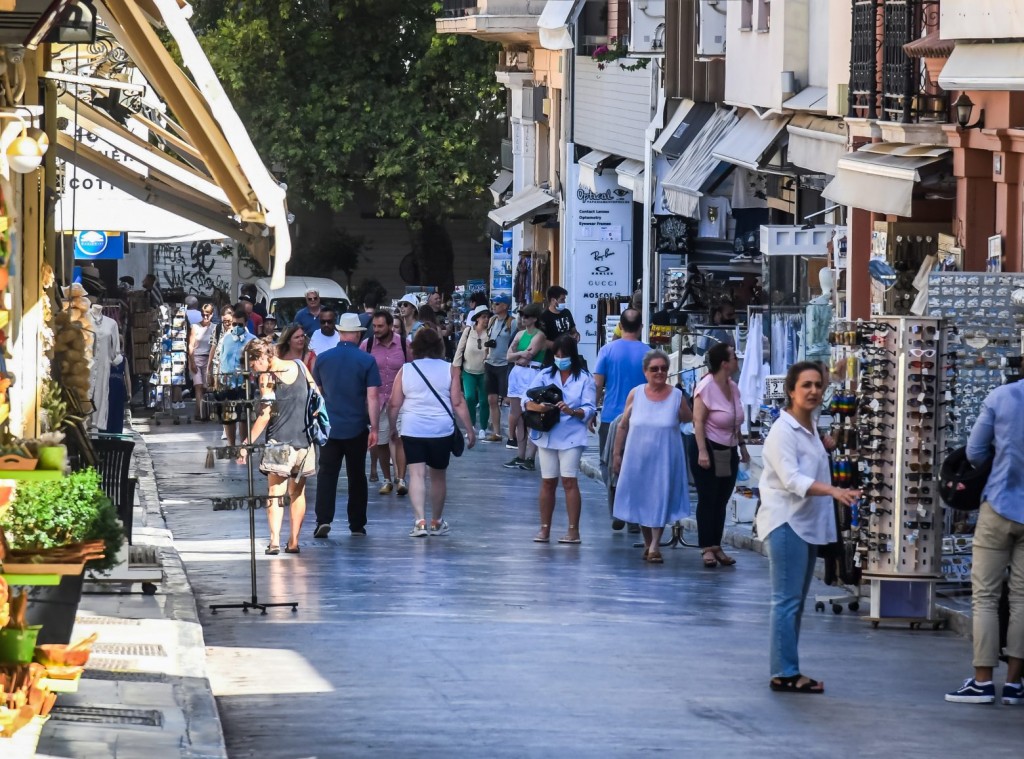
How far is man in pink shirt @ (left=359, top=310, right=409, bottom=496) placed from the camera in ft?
72.4

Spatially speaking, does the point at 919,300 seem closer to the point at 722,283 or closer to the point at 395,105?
the point at 722,283

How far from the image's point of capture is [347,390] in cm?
1877

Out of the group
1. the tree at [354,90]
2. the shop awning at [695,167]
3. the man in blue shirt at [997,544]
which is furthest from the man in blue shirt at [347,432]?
the tree at [354,90]

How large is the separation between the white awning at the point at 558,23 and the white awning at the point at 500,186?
1079cm

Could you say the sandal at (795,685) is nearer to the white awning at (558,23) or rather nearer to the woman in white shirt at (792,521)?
the woman in white shirt at (792,521)

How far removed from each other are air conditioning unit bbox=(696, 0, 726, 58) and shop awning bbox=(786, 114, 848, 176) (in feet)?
13.8

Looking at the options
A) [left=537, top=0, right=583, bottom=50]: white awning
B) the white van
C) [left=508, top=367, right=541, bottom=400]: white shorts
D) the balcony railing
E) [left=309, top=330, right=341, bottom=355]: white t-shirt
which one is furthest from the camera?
the white van

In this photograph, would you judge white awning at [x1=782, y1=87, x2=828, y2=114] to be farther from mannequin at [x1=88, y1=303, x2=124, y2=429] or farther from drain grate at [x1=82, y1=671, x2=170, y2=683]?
drain grate at [x1=82, y1=671, x2=170, y2=683]

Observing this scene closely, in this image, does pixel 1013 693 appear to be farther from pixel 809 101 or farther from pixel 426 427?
pixel 809 101

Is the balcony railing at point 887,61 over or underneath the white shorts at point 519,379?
over

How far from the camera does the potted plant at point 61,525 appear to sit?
9641 mm

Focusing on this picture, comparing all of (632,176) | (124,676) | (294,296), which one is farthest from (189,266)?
(124,676)

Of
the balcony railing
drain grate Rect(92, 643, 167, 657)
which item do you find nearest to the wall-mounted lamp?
the balcony railing

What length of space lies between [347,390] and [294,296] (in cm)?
2478
